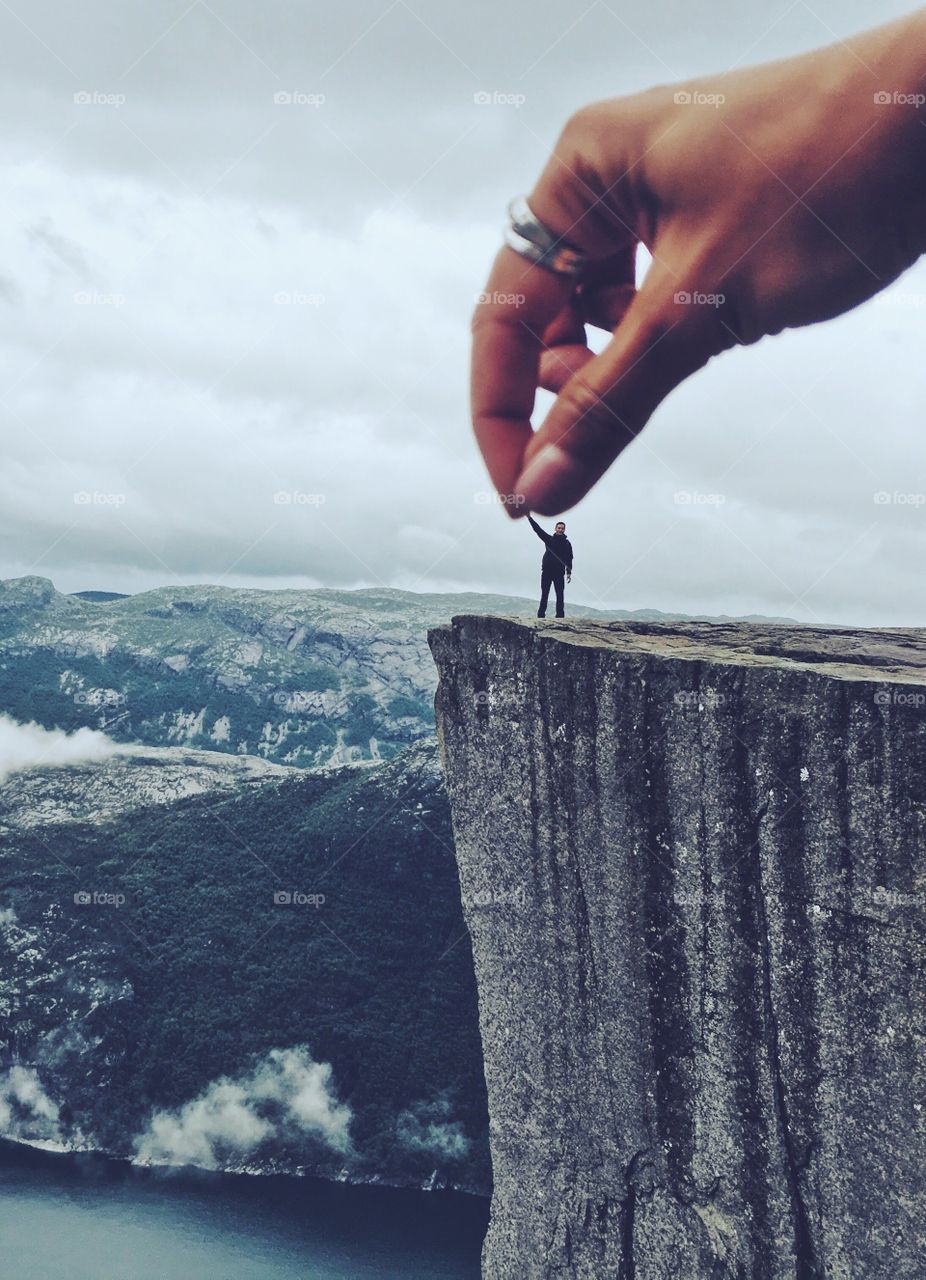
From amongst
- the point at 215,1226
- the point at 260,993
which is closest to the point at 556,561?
the point at 215,1226

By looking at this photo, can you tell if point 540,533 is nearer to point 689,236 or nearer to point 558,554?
point 558,554

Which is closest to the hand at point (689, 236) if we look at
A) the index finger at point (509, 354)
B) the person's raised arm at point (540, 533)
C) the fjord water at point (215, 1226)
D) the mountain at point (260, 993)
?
the index finger at point (509, 354)

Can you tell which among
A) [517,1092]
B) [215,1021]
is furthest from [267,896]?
[517,1092]

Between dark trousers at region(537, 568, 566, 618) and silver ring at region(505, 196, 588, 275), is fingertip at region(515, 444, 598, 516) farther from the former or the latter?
dark trousers at region(537, 568, 566, 618)

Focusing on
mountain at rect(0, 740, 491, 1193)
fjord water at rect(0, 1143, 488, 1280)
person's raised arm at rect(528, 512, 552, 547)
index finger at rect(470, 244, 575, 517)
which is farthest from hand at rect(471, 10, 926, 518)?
mountain at rect(0, 740, 491, 1193)

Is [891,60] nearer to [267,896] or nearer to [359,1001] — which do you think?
[359,1001]

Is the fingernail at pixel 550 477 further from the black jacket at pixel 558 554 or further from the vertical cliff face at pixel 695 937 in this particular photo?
the vertical cliff face at pixel 695 937
